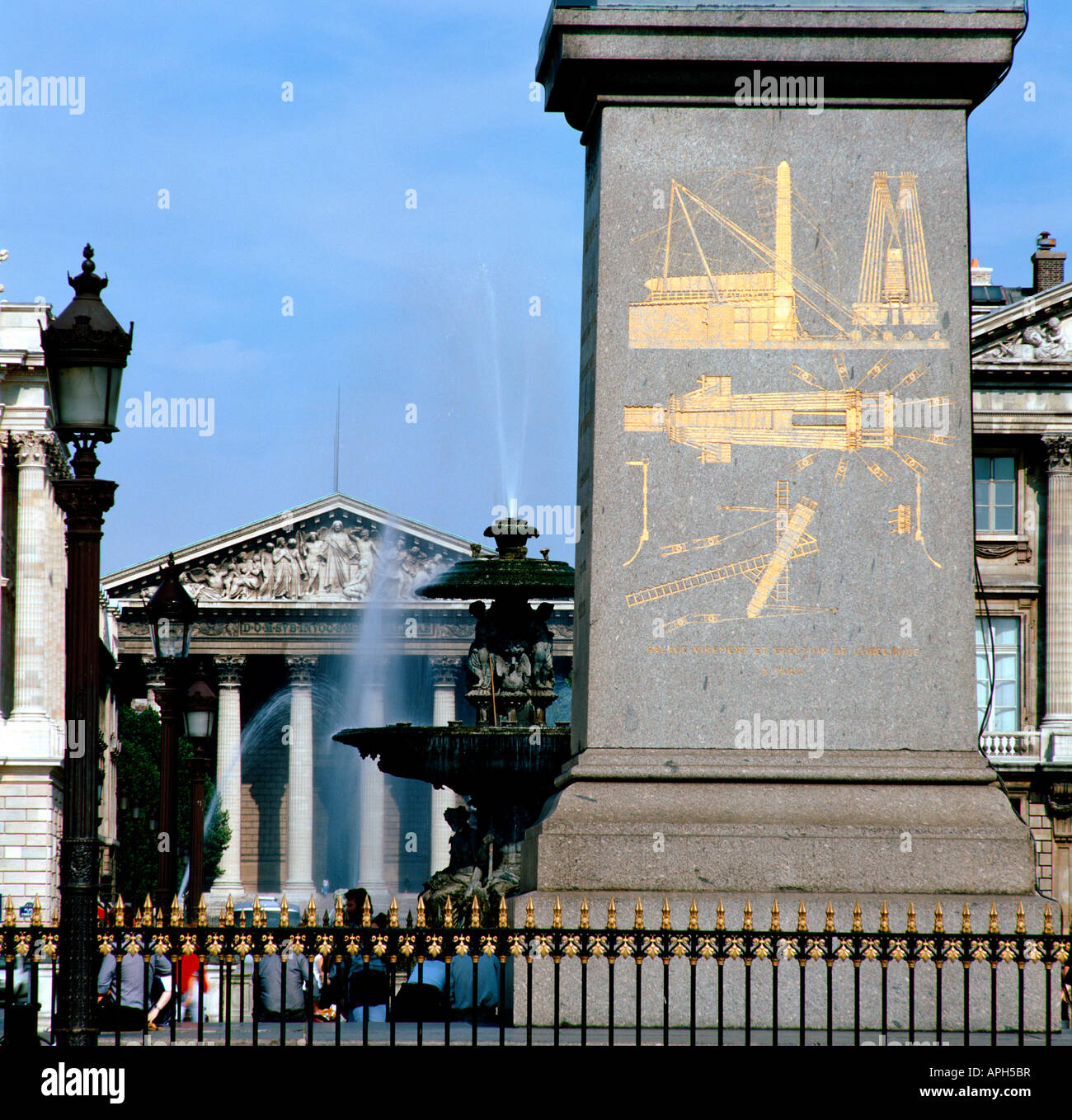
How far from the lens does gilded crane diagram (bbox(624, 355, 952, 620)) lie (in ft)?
36.3

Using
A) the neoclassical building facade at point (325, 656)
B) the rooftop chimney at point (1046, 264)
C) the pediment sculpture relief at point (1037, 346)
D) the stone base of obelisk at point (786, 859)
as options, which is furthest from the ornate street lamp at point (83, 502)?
the neoclassical building facade at point (325, 656)

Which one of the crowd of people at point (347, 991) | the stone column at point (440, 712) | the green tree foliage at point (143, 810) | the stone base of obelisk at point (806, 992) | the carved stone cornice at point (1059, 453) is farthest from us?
the stone column at point (440, 712)

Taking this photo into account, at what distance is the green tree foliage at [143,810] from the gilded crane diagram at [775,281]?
5334 centimetres

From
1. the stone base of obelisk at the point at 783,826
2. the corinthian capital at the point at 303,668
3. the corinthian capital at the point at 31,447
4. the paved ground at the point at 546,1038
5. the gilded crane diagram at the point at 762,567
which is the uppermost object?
the corinthian capital at the point at 31,447

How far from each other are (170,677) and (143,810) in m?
56.9

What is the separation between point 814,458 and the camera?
36.3ft

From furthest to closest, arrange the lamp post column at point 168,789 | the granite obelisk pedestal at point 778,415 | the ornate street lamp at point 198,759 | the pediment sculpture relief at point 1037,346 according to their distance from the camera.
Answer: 1. the pediment sculpture relief at point 1037,346
2. the ornate street lamp at point 198,759
3. the lamp post column at point 168,789
4. the granite obelisk pedestal at point 778,415

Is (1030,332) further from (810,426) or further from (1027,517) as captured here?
(810,426)

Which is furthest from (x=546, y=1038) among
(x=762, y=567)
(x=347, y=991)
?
(x=762, y=567)

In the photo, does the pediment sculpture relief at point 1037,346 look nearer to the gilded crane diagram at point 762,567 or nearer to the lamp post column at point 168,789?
the lamp post column at point 168,789

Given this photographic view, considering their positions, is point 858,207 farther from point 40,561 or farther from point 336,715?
point 336,715

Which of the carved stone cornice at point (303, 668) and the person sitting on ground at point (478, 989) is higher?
the carved stone cornice at point (303, 668)

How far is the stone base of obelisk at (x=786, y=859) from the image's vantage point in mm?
10086

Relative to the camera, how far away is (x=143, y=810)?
250ft
